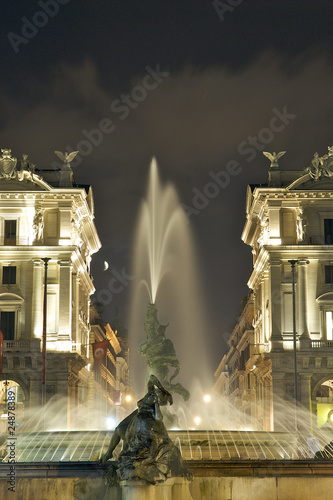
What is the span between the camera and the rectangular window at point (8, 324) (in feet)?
200

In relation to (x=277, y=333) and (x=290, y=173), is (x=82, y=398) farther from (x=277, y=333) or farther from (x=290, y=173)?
(x=290, y=173)

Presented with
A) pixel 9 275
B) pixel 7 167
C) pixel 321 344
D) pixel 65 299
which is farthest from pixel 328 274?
pixel 7 167

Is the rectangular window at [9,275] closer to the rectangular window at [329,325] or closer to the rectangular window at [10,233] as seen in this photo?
the rectangular window at [10,233]

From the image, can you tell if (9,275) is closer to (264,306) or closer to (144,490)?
(264,306)

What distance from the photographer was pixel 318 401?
60.0 metres

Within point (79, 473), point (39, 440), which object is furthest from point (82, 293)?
point (79, 473)

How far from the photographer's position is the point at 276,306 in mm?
62062

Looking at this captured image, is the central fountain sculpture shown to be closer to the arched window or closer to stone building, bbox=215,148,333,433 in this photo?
stone building, bbox=215,148,333,433

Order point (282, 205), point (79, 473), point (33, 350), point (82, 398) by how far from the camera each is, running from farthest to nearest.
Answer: point (82, 398) → point (282, 205) → point (33, 350) → point (79, 473)

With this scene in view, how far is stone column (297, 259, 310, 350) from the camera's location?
6072 cm

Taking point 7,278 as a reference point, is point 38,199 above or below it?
above

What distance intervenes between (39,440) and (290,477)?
45.0 feet

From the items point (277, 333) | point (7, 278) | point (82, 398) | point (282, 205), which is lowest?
point (82, 398)

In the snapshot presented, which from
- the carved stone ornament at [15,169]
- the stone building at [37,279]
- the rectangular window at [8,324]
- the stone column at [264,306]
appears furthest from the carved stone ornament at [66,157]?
the stone column at [264,306]
